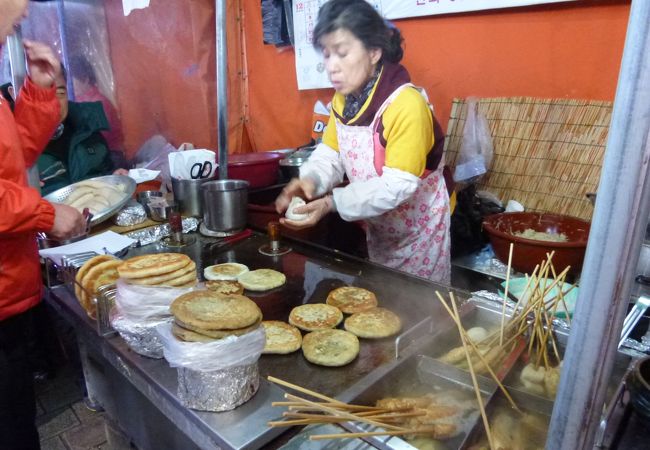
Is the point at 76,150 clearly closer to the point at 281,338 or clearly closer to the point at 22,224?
the point at 22,224

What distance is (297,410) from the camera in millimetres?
1160

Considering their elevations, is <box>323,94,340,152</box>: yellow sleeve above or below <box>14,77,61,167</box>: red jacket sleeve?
below

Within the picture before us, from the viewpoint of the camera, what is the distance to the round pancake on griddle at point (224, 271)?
2.16m

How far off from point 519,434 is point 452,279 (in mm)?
1618

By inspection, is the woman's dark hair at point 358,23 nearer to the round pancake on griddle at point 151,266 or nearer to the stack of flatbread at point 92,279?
the round pancake on griddle at point 151,266

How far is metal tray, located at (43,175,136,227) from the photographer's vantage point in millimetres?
2661

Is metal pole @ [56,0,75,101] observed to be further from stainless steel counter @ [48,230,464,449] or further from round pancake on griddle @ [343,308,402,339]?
round pancake on griddle @ [343,308,402,339]

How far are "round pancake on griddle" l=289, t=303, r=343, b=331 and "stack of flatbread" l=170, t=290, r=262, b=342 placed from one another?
1.69 ft

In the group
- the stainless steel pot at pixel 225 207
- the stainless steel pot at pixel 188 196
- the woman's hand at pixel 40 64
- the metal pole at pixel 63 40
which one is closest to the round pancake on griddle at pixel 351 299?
the stainless steel pot at pixel 225 207

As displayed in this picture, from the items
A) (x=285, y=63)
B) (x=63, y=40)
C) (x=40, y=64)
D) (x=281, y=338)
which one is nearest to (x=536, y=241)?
(x=281, y=338)

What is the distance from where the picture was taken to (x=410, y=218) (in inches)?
96.2

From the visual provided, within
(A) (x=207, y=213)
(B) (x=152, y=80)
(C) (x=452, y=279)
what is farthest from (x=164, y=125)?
(C) (x=452, y=279)

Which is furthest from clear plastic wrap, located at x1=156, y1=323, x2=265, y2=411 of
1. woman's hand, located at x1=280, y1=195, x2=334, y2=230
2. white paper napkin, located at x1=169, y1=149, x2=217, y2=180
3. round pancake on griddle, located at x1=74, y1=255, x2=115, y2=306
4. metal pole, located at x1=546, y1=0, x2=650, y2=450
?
white paper napkin, located at x1=169, y1=149, x2=217, y2=180

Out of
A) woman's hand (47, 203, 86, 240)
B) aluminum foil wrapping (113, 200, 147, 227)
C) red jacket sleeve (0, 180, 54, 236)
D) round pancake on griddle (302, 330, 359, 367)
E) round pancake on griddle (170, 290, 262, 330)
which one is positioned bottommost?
round pancake on griddle (302, 330, 359, 367)
